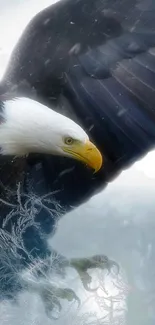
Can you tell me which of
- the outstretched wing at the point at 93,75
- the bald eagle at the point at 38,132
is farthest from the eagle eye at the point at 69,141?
the outstretched wing at the point at 93,75

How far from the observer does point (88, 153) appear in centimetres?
184

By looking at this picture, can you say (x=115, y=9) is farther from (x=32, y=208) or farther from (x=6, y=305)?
(x=6, y=305)

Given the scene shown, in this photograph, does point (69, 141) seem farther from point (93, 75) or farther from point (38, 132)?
point (93, 75)

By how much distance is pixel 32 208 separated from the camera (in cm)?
180

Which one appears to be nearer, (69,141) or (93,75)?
(69,141)

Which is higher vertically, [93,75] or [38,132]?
[93,75]

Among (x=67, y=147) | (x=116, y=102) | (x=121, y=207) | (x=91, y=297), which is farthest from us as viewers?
(x=116, y=102)

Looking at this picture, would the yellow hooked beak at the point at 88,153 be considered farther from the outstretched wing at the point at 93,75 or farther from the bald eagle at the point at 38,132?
the outstretched wing at the point at 93,75

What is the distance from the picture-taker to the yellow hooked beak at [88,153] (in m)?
1.84

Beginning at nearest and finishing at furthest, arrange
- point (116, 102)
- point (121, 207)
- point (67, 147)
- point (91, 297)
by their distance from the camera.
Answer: point (91, 297)
point (121, 207)
point (67, 147)
point (116, 102)

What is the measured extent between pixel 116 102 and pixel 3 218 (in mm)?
361

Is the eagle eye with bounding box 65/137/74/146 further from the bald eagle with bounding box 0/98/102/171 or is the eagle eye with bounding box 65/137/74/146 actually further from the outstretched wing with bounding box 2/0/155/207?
the outstretched wing with bounding box 2/0/155/207

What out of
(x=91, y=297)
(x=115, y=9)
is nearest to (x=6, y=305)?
(x=91, y=297)

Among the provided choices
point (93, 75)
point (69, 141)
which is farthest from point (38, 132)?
point (93, 75)
